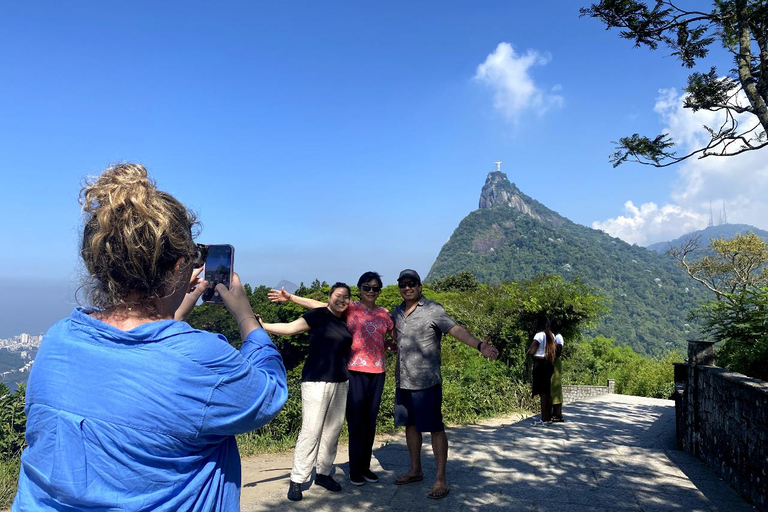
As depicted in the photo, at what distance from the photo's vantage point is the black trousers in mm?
4234

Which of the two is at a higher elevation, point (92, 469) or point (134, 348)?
point (134, 348)

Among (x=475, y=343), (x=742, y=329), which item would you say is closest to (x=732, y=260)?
(x=742, y=329)

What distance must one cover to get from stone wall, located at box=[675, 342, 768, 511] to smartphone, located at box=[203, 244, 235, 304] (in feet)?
13.2

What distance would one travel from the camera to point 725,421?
4715mm

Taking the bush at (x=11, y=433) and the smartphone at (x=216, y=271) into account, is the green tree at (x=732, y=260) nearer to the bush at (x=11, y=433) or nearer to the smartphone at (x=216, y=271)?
the bush at (x=11, y=433)

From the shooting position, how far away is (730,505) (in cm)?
398

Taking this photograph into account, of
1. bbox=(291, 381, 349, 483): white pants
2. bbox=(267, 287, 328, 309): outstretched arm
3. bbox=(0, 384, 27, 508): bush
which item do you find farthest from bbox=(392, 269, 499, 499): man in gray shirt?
bbox=(0, 384, 27, 508): bush

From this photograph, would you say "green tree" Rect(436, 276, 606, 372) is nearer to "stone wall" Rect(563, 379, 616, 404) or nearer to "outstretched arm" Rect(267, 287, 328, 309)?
"stone wall" Rect(563, 379, 616, 404)

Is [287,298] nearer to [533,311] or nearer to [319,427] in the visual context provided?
[319,427]

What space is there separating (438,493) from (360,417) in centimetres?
81

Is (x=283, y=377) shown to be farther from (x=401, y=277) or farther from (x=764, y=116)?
(x=764, y=116)

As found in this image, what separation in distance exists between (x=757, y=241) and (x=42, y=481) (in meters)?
33.7

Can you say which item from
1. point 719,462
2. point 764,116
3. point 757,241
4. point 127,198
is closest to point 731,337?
point 719,462

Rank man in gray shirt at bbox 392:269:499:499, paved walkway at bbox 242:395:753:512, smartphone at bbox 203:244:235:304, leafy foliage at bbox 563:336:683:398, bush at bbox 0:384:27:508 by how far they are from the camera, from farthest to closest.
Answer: leafy foliage at bbox 563:336:683:398 → bush at bbox 0:384:27:508 → man in gray shirt at bbox 392:269:499:499 → paved walkway at bbox 242:395:753:512 → smartphone at bbox 203:244:235:304
